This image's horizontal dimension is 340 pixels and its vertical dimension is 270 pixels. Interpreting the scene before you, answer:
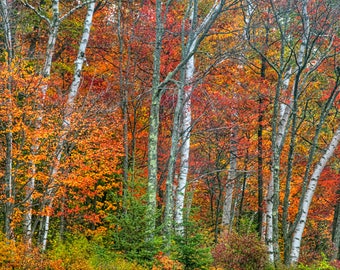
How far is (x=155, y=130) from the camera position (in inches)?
427

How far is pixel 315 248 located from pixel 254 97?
36.9 feet

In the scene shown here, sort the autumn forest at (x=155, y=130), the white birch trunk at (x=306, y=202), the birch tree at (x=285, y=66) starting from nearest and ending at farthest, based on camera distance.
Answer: the autumn forest at (x=155, y=130) < the birch tree at (x=285, y=66) < the white birch trunk at (x=306, y=202)

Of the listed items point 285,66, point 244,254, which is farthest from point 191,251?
point 285,66

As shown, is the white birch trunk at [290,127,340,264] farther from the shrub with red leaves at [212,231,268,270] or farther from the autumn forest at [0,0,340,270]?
the shrub with red leaves at [212,231,268,270]

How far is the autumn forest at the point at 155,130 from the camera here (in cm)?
953

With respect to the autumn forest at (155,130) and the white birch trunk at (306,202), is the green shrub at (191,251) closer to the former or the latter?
the autumn forest at (155,130)

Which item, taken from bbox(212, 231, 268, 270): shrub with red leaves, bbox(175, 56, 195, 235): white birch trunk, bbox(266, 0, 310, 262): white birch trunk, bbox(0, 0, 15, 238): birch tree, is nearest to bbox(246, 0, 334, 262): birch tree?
bbox(266, 0, 310, 262): white birch trunk

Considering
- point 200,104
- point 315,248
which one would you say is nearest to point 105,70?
point 200,104

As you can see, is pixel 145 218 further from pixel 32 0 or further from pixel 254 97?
pixel 32 0

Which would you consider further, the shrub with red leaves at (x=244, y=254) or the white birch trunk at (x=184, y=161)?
the white birch trunk at (x=184, y=161)

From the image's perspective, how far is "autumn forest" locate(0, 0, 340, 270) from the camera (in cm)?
953

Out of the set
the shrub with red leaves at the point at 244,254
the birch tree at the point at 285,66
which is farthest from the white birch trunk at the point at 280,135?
the shrub with red leaves at the point at 244,254

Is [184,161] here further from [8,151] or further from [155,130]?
[8,151]

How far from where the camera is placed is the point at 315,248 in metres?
22.4
